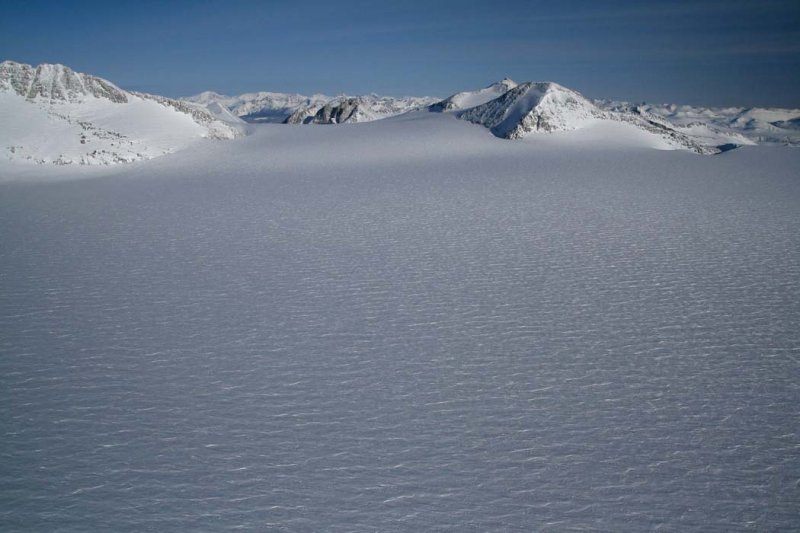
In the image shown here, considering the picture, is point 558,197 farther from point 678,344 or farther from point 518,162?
point 678,344

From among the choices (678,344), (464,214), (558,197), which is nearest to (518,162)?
(558,197)

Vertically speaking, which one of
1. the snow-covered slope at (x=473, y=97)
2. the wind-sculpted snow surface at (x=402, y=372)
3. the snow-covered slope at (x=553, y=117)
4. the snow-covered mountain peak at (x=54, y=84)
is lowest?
the wind-sculpted snow surface at (x=402, y=372)

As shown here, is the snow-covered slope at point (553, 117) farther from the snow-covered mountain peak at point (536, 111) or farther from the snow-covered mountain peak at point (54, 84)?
the snow-covered mountain peak at point (54, 84)

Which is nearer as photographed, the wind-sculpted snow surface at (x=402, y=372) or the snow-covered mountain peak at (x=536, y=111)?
the wind-sculpted snow surface at (x=402, y=372)

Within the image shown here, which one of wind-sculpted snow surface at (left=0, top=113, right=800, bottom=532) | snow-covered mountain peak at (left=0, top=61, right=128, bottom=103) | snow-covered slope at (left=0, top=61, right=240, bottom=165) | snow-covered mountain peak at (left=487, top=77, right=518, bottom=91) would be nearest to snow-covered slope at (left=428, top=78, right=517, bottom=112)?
snow-covered mountain peak at (left=487, top=77, right=518, bottom=91)

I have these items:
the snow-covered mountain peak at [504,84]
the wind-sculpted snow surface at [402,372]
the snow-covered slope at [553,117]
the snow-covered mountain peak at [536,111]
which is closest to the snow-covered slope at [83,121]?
the wind-sculpted snow surface at [402,372]

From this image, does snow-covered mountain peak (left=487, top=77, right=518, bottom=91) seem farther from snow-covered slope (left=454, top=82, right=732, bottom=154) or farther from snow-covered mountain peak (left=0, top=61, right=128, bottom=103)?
snow-covered mountain peak (left=0, top=61, right=128, bottom=103)
